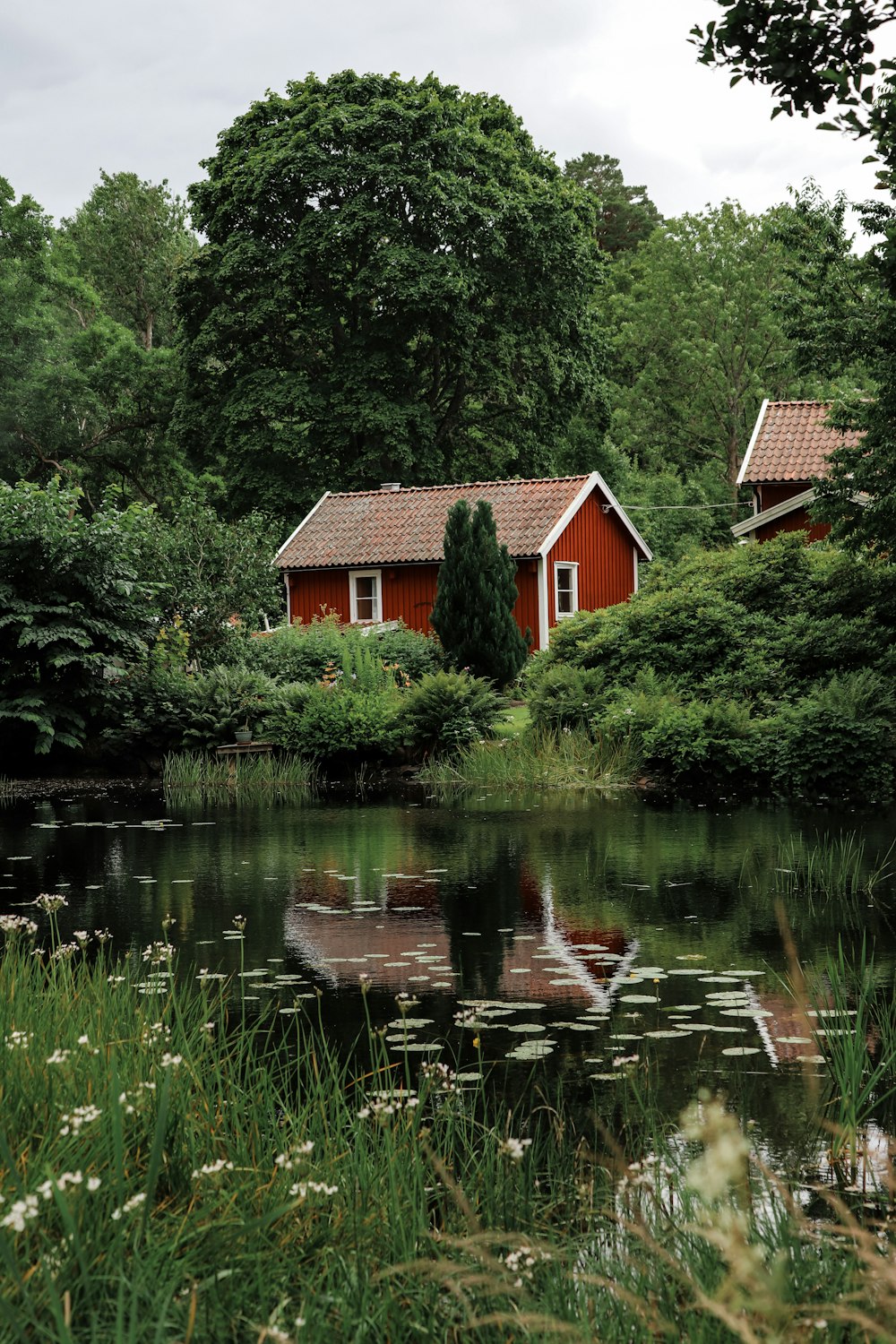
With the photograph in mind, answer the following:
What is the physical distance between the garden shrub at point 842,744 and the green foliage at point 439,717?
16.3 ft

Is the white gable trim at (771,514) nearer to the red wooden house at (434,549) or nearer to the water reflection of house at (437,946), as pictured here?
the red wooden house at (434,549)

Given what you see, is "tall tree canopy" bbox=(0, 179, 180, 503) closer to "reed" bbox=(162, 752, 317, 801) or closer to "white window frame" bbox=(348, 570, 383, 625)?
"white window frame" bbox=(348, 570, 383, 625)

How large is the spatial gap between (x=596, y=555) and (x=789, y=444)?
7352mm

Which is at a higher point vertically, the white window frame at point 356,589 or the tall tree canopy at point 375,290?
the tall tree canopy at point 375,290

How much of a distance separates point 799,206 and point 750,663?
5.79 m

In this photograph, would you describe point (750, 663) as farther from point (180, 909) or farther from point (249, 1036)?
point (249, 1036)

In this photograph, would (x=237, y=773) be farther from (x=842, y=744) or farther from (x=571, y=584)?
(x=571, y=584)

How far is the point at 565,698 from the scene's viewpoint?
20.1 meters

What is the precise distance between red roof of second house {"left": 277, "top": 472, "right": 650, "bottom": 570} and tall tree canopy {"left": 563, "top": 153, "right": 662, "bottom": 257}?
31988 millimetres

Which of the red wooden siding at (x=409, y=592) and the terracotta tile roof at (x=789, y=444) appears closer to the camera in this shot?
the terracotta tile roof at (x=789, y=444)

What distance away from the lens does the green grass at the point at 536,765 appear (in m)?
18.3

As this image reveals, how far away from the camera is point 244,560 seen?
82.3 feet

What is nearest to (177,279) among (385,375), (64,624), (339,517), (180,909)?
(385,375)

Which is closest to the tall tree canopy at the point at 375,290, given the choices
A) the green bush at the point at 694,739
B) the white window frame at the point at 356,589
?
the white window frame at the point at 356,589
